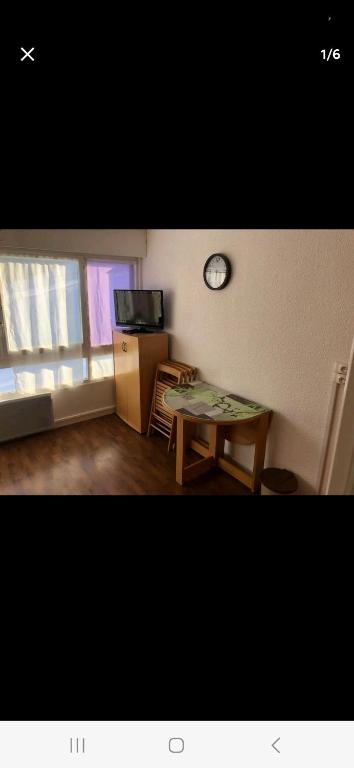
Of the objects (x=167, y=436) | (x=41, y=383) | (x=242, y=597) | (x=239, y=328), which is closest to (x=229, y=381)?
(x=239, y=328)

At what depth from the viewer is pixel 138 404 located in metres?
2.99

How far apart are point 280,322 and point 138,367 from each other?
1.35 m

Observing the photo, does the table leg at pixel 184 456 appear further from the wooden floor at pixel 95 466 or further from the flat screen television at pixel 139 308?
the flat screen television at pixel 139 308

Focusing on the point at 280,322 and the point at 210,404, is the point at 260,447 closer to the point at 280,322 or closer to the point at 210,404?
the point at 210,404

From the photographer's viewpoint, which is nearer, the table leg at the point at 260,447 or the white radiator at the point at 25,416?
the table leg at the point at 260,447

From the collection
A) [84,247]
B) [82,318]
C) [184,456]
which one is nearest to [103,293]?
[82,318]

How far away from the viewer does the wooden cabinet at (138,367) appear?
2.88m

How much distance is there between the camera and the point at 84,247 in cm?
289

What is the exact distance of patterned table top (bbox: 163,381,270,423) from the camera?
203 cm

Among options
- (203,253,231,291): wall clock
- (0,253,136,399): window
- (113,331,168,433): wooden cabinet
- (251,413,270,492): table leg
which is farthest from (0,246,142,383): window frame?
(251,413,270,492): table leg

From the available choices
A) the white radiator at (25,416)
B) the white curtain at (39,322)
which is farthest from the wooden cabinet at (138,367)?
the white radiator at (25,416)
